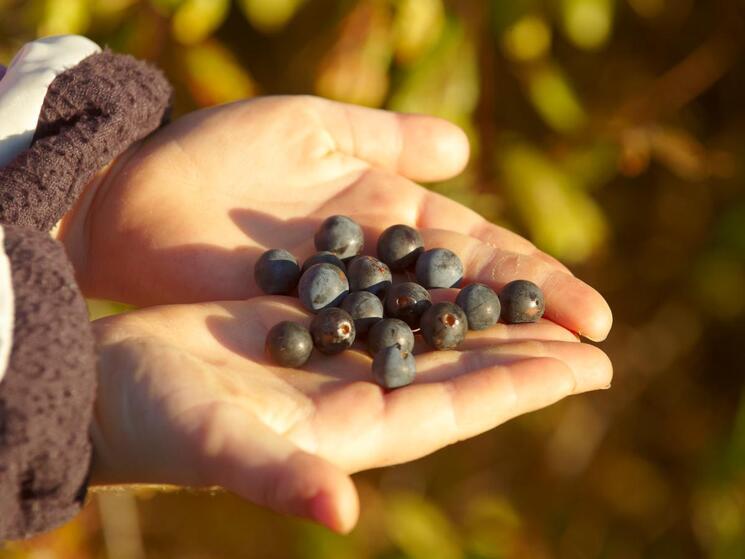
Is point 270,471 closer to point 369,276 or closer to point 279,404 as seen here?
point 279,404

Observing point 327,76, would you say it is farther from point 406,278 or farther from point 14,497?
point 14,497

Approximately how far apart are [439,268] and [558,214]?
3.32ft

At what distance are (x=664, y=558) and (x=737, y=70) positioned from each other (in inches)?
80.1

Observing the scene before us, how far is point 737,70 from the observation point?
11.9ft

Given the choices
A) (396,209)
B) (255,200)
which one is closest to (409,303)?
(396,209)

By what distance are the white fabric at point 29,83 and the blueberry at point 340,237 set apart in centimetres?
74

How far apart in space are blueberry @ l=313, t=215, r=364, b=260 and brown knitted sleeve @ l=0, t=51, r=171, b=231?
552mm

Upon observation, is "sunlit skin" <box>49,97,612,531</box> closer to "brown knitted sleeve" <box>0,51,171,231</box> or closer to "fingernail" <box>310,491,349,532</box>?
"fingernail" <box>310,491,349,532</box>

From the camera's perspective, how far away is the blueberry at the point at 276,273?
2064 millimetres


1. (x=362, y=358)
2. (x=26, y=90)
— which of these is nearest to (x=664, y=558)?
(x=362, y=358)

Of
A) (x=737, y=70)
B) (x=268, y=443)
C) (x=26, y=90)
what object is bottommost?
(x=737, y=70)

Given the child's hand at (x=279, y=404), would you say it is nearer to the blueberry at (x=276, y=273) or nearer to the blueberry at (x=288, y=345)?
the blueberry at (x=288, y=345)

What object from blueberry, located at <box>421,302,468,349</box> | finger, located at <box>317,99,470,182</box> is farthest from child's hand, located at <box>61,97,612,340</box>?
blueberry, located at <box>421,302,468,349</box>

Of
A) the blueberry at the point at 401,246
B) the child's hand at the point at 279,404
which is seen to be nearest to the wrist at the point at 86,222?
the child's hand at the point at 279,404
